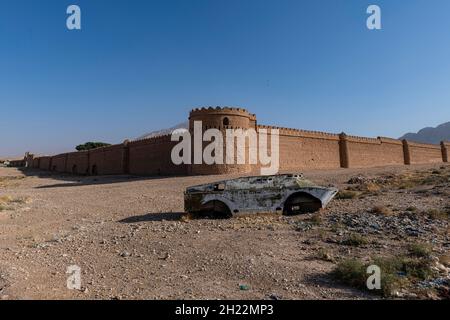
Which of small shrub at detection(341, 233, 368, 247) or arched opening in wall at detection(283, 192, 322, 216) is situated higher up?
arched opening in wall at detection(283, 192, 322, 216)

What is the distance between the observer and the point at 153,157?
29.5 m

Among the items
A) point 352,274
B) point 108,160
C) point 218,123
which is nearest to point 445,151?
point 218,123

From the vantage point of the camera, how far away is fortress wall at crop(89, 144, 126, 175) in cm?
Answer: 3394

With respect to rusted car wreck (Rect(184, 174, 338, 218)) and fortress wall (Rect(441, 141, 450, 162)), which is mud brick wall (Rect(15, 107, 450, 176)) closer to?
fortress wall (Rect(441, 141, 450, 162))

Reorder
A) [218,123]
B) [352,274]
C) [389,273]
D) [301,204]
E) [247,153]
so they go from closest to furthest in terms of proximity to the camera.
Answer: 1. [352,274]
2. [389,273]
3. [301,204]
4. [218,123]
5. [247,153]

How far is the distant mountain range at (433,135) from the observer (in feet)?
564

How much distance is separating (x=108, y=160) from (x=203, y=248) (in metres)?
31.8

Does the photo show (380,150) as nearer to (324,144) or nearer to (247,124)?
(324,144)

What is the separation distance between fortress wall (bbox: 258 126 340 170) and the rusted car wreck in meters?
18.2

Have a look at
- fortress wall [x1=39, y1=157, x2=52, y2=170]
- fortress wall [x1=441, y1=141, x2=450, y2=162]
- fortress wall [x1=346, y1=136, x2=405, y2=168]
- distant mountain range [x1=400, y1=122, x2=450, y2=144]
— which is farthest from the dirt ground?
distant mountain range [x1=400, y1=122, x2=450, y2=144]

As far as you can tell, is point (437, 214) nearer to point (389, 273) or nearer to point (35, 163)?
point (389, 273)

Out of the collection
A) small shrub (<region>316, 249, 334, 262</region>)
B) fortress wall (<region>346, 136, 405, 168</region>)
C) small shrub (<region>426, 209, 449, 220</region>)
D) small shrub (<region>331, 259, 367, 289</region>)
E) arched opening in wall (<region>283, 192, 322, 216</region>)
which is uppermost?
fortress wall (<region>346, 136, 405, 168</region>)

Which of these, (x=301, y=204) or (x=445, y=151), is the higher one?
(x=445, y=151)
